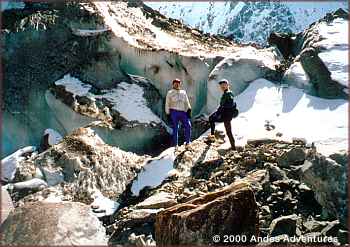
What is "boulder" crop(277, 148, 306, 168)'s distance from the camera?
1291 cm

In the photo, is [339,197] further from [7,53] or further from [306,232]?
[7,53]

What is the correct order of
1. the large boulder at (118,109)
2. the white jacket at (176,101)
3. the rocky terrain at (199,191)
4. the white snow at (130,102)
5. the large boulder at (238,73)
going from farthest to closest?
the white snow at (130,102)
the large boulder at (118,109)
the large boulder at (238,73)
the white jacket at (176,101)
the rocky terrain at (199,191)

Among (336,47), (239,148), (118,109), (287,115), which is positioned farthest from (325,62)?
(118,109)

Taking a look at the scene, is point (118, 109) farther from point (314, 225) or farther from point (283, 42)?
point (314, 225)

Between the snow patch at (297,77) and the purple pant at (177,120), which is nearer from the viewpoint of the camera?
the purple pant at (177,120)

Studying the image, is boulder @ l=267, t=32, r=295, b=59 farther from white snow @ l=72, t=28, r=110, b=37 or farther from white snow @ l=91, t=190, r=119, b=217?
white snow @ l=91, t=190, r=119, b=217

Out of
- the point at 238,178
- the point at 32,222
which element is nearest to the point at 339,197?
the point at 238,178

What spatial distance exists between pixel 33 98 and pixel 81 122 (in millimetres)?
2359

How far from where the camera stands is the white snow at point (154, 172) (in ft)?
47.7

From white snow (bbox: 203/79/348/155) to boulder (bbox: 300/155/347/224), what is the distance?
2.00 meters

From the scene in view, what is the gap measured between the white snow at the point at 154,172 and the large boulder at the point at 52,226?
6.04m

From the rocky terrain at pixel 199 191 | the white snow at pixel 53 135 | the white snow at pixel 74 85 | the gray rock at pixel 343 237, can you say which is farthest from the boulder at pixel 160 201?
the white snow at pixel 74 85

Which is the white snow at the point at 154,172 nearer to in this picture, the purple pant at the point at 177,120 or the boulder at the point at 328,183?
the purple pant at the point at 177,120

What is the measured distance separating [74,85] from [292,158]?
949 centimetres
